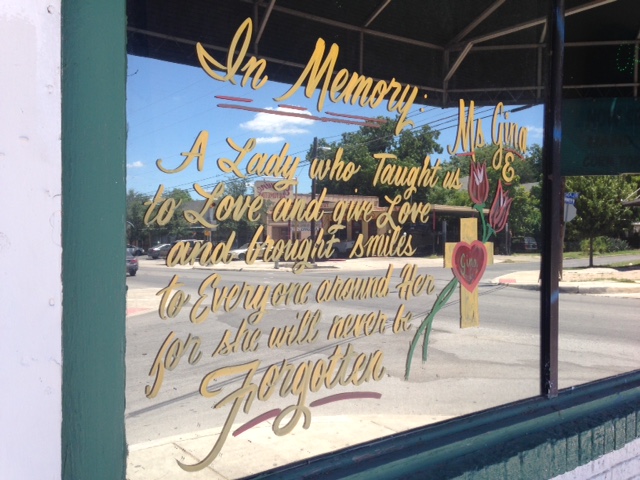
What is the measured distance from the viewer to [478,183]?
10.6 ft

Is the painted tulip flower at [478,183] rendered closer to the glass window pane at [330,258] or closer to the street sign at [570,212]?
the glass window pane at [330,258]

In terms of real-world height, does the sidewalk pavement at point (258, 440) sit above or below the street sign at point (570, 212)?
below

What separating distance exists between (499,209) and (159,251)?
209 centimetres

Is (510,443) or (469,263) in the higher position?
(469,263)

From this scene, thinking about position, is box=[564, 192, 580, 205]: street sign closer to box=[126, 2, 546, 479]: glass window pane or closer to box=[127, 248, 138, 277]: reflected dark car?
box=[126, 2, 546, 479]: glass window pane

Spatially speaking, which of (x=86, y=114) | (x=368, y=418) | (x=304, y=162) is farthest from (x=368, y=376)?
(x=86, y=114)

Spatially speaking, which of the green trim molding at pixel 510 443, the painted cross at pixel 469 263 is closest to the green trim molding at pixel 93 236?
the green trim molding at pixel 510 443

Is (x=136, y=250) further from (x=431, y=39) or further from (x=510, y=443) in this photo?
(x=431, y=39)

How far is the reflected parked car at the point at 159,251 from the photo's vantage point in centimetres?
194

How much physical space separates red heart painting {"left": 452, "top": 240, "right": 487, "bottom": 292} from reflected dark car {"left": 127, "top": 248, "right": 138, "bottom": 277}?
183 centimetres

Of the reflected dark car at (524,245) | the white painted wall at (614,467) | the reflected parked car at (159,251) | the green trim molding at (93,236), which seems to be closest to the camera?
the green trim molding at (93,236)

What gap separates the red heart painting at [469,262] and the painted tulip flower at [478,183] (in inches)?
9.7
